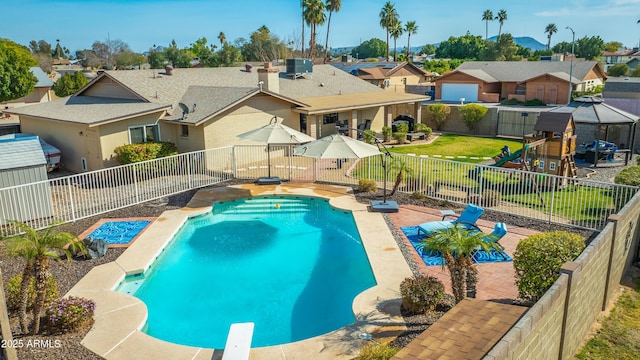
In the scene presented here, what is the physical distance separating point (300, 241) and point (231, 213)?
3.81 m

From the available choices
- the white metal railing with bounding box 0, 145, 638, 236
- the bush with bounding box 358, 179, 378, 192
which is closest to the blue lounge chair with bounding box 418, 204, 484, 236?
the white metal railing with bounding box 0, 145, 638, 236

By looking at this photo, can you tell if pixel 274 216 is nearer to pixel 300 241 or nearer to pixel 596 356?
pixel 300 241

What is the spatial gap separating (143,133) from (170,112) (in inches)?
70.3

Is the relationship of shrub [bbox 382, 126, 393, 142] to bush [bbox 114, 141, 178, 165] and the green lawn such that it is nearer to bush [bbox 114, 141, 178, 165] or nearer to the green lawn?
the green lawn

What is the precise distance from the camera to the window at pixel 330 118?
2985 cm

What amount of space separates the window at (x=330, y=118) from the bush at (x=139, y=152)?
34.9 feet

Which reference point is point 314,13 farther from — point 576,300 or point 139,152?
point 576,300

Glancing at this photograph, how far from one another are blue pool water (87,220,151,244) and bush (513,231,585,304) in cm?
1132

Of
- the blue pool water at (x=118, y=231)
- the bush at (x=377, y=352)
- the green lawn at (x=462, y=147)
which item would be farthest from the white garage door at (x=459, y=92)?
the bush at (x=377, y=352)

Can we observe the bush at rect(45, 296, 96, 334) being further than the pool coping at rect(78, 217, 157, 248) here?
No

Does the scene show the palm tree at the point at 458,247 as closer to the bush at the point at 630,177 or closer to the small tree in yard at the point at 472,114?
the bush at the point at 630,177

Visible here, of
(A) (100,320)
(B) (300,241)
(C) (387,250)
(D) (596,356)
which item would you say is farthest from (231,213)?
(D) (596,356)

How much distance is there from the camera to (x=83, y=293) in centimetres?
1138

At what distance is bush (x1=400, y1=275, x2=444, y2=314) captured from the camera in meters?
10.1
